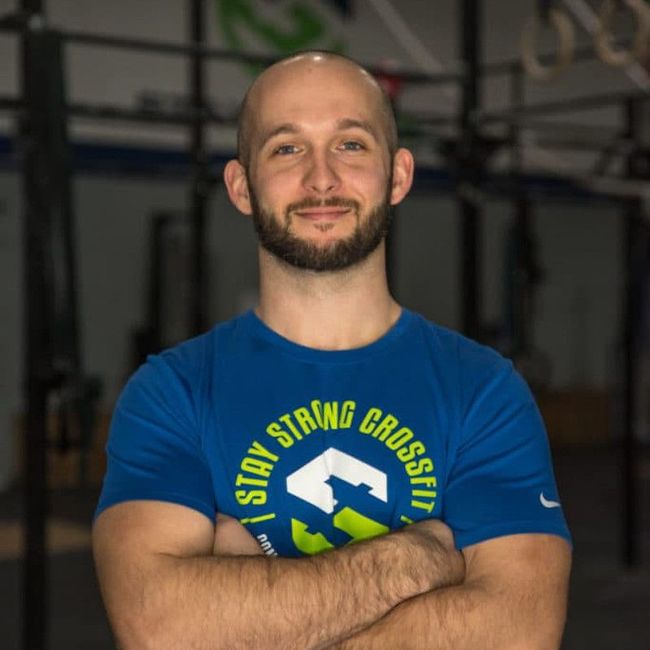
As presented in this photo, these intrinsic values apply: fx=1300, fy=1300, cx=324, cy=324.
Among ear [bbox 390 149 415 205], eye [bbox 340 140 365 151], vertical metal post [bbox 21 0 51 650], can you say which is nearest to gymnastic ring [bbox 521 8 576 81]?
vertical metal post [bbox 21 0 51 650]

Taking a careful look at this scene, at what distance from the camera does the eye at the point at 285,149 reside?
1.60 m

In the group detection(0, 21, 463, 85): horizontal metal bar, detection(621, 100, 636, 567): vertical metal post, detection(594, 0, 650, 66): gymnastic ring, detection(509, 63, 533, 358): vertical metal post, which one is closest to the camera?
detection(0, 21, 463, 85): horizontal metal bar

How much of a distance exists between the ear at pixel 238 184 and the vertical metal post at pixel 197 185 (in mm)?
2501

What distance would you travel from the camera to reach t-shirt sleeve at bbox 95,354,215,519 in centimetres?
153

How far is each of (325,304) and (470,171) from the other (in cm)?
281

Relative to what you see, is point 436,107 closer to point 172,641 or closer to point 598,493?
point 598,493

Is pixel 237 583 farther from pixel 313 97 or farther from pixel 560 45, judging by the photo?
pixel 560 45

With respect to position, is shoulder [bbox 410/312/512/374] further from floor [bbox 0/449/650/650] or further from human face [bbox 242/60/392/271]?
floor [bbox 0/449/650/650]

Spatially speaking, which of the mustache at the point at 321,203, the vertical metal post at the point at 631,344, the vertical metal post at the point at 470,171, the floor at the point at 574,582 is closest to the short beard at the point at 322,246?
the mustache at the point at 321,203

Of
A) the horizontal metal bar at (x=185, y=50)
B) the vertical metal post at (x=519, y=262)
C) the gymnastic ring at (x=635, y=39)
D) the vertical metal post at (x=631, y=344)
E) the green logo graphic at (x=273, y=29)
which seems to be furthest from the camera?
the green logo graphic at (x=273, y=29)

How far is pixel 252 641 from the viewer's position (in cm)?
145

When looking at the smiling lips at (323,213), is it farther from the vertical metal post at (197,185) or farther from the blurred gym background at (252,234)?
the vertical metal post at (197,185)

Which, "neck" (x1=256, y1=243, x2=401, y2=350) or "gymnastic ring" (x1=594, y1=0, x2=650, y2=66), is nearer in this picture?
"neck" (x1=256, y1=243, x2=401, y2=350)

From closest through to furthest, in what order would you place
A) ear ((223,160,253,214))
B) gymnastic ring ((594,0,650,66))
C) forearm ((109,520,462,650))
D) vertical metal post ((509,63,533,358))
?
forearm ((109,520,462,650)) < ear ((223,160,253,214)) < gymnastic ring ((594,0,650,66)) < vertical metal post ((509,63,533,358))
